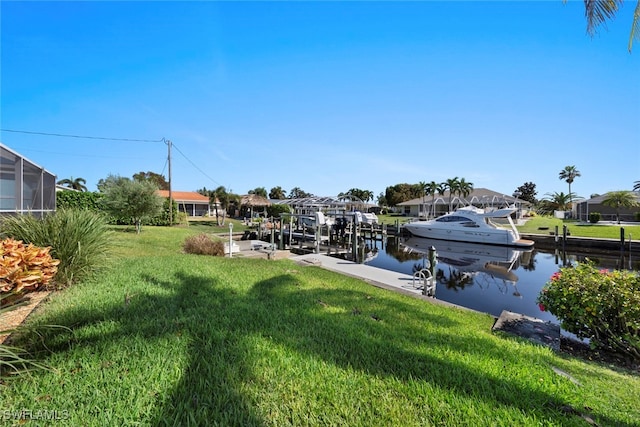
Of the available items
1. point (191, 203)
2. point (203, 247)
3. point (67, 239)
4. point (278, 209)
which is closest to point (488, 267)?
point (203, 247)

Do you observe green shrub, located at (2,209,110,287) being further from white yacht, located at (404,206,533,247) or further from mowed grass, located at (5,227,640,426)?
white yacht, located at (404,206,533,247)

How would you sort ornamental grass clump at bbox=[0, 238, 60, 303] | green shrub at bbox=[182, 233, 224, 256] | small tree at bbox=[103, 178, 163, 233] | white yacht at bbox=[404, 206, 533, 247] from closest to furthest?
ornamental grass clump at bbox=[0, 238, 60, 303]
green shrub at bbox=[182, 233, 224, 256]
small tree at bbox=[103, 178, 163, 233]
white yacht at bbox=[404, 206, 533, 247]

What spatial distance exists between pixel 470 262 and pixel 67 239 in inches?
756

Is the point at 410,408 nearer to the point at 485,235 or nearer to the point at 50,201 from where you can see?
the point at 50,201

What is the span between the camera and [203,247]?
1182cm

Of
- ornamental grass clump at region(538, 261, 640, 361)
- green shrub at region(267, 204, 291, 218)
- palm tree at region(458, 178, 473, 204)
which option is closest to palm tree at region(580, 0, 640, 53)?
ornamental grass clump at region(538, 261, 640, 361)

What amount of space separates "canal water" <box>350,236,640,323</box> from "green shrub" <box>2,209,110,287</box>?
10.3 metres

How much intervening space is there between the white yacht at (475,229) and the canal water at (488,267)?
643 mm

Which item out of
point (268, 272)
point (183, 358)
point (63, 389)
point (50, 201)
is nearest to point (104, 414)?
point (63, 389)

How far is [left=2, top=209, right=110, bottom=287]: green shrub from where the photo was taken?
549 centimetres

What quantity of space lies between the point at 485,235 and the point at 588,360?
21416 mm

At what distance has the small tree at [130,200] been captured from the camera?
55.3ft

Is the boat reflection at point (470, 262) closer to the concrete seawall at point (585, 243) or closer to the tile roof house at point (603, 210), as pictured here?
the concrete seawall at point (585, 243)

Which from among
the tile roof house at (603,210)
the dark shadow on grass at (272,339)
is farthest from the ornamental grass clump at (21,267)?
the tile roof house at (603,210)
